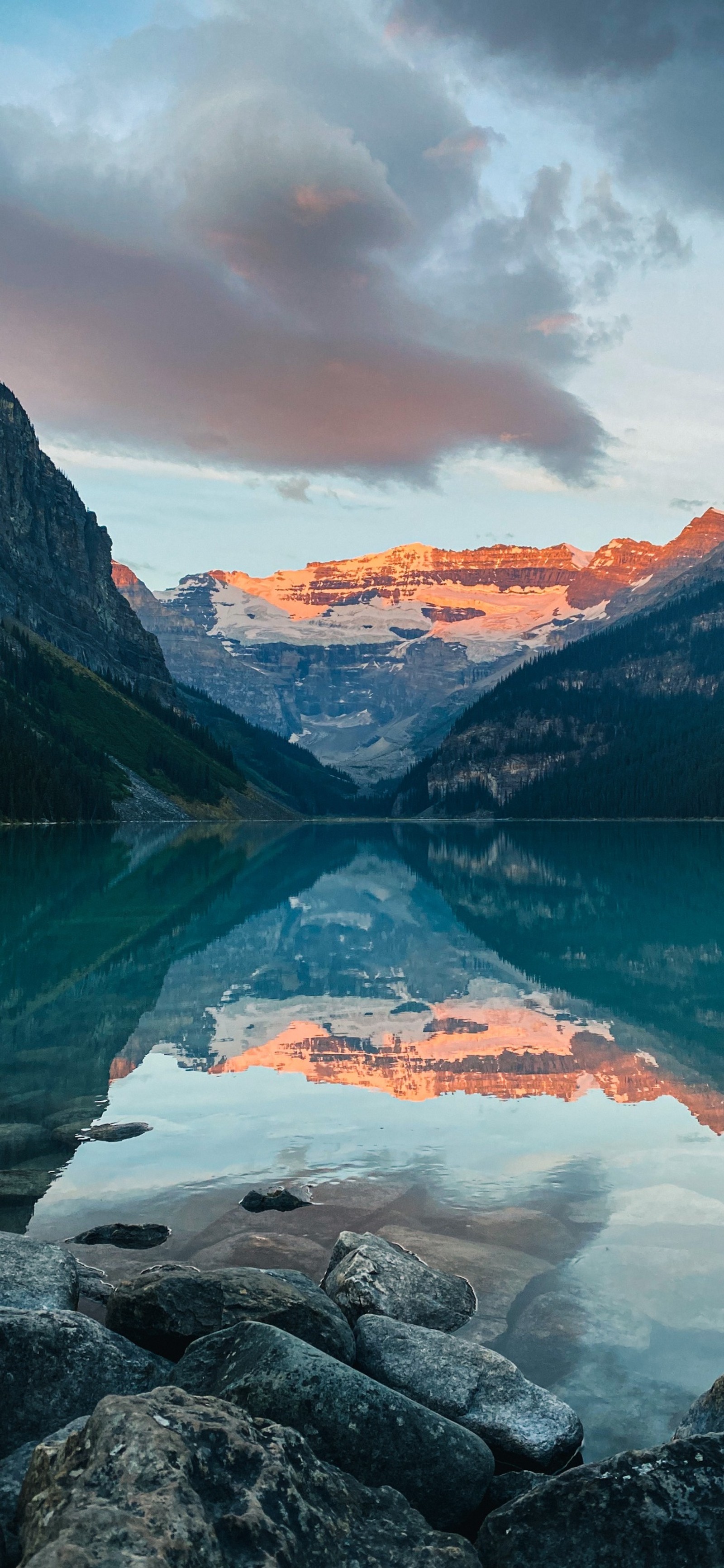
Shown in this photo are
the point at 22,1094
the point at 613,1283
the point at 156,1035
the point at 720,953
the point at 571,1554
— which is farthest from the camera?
the point at 720,953

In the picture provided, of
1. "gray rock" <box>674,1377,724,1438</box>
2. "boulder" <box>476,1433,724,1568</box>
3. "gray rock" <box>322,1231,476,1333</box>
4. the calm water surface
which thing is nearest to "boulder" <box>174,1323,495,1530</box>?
"boulder" <box>476,1433,724,1568</box>

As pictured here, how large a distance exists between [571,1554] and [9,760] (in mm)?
185130

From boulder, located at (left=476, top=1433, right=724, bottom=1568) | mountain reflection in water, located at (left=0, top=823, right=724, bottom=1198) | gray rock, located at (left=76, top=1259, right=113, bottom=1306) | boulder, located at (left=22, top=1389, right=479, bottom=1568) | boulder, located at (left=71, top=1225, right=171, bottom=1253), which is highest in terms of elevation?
boulder, located at (left=22, top=1389, right=479, bottom=1568)

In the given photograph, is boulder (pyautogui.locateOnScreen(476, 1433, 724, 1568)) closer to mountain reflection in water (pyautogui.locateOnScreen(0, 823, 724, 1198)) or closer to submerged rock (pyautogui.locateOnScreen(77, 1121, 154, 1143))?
mountain reflection in water (pyautogui.locateOnScreen(0, 823, 724, 1198))

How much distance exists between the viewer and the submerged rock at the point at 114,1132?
902 inches

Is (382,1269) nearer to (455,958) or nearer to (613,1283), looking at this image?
(613,1283)

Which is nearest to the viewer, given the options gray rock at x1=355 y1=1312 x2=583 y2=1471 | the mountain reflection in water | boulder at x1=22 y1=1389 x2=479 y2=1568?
boulder at x1=22 y1=1389 x2=479 y2=1568

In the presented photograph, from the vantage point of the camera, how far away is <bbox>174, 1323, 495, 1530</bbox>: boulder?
946 centimetres

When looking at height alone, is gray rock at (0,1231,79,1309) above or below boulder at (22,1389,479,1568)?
below

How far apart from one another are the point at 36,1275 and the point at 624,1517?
8.19 meters

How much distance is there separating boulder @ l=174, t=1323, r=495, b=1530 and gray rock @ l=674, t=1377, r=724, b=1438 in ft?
7.30

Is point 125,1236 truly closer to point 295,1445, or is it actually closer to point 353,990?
point 295,1445

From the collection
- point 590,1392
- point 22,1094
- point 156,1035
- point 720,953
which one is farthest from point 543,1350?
point 720,953

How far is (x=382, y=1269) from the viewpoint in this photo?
1441 centimetres
